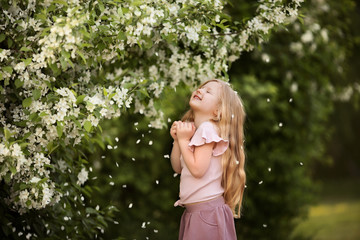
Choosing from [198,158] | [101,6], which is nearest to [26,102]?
[101,6]

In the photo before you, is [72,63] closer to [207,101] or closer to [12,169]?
[12,169]

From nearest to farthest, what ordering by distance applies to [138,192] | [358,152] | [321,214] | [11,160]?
[11,160] → [138,192] → [321,214] → [358,152]

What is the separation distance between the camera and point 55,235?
154 inches

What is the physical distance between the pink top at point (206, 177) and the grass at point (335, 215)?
4.30 m

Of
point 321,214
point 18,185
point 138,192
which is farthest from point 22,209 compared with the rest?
point 321,214

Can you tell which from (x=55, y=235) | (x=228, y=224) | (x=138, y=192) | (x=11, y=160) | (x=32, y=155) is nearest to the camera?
(x=11, y=160)

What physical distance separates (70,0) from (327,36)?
4.37 metres

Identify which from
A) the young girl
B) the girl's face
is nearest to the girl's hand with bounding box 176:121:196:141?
the young girl

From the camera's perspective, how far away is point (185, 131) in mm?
3068

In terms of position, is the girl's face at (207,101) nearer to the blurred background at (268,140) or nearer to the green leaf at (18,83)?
the green leaf at (18,83)

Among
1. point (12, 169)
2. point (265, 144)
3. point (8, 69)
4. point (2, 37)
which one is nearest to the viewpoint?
point (12, 169)

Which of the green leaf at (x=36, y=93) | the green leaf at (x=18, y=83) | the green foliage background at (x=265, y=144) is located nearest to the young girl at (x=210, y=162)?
the green leaf at (x=36, y=93)

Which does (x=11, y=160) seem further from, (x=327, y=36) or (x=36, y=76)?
(x=327, y=36)

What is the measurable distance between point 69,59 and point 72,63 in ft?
0.28
